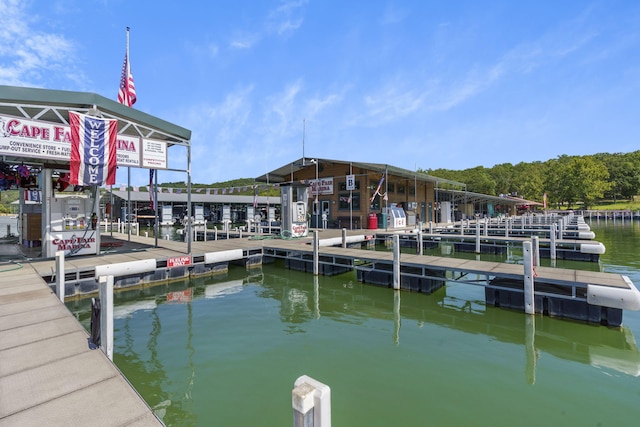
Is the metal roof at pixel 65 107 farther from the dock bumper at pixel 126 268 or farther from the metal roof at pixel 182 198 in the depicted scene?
the metal roof at pixel 182 198

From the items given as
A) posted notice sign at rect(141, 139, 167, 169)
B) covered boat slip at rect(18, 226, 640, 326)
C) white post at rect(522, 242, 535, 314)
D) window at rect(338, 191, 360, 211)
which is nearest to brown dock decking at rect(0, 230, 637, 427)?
covered boat slip at rect(18, 226, 640, 326)

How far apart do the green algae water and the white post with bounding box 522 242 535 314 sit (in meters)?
0.26

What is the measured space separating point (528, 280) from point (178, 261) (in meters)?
10.5

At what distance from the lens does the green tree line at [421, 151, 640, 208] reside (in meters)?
65.4

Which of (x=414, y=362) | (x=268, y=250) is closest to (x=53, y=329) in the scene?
(x=414, y=362)

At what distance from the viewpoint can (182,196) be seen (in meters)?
45.7

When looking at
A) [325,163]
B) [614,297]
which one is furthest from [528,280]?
[325,163]

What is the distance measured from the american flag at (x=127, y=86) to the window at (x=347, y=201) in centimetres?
1650

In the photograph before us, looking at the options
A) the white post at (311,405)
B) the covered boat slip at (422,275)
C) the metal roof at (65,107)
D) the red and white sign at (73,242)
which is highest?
the metal roof at (65,107)

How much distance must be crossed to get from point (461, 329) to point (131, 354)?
663 centimetres

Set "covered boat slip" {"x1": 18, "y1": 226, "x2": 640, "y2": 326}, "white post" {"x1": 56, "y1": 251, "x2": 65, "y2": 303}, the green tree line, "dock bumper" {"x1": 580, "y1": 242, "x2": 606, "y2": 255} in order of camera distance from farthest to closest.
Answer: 1. the green tree line
2. "dock bumper" {"x1": 580, "y1": 242, "x2": 606, "y2": 255}
3. "covered boat slip" {"x1": 18, "y1": 226, "x2": 640, "y2": 326}
4. "white post" {"x1": 56, "y1": 251, "x2": 65, "y2": 303}

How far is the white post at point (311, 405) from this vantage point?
194 centimetres

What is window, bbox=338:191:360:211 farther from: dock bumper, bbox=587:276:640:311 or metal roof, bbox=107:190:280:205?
metal roof, bbox=107:190:280:205

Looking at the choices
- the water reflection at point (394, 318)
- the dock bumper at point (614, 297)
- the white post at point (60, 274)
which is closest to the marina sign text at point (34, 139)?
the white post at point (60, 274)
